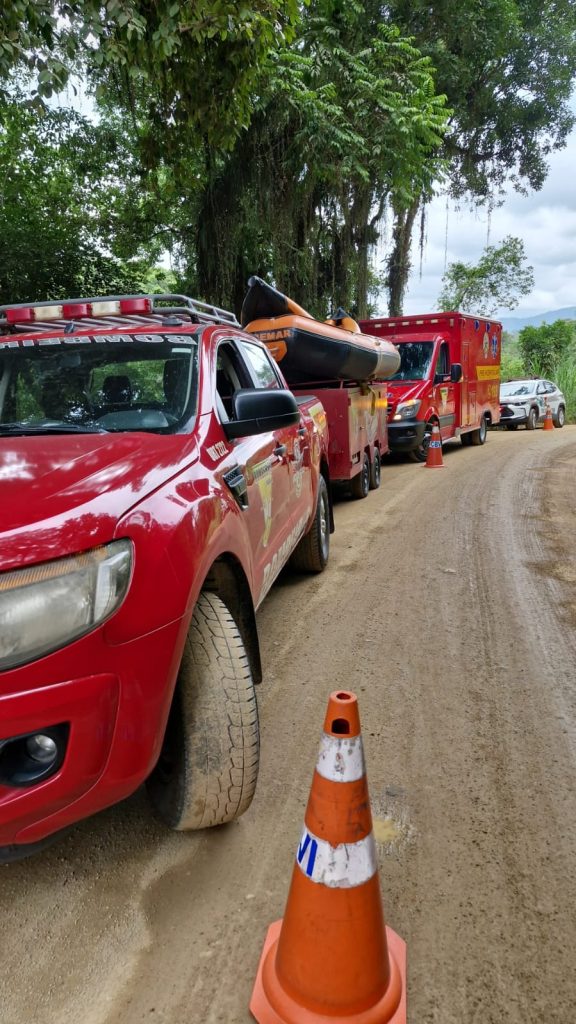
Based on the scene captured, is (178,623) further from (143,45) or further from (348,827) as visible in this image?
(143,45)

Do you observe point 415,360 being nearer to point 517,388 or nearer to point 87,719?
point 517,388

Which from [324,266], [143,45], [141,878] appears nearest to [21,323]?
[141,878]

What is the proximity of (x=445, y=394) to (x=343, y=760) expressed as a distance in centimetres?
1214

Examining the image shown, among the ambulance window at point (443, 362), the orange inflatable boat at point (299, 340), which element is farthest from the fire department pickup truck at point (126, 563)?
the ambulance window at point (443, 362)

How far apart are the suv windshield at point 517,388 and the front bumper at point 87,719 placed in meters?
19.7

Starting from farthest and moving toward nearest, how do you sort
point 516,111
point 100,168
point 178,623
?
point 516,111, point 100,168, point 178,623

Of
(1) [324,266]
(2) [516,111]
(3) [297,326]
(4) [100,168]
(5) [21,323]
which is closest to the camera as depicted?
(5) [21,323]

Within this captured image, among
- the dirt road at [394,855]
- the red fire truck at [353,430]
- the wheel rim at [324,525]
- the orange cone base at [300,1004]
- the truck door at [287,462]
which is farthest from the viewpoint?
the red fire truck at [353,430]

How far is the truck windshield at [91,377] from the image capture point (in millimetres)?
2945

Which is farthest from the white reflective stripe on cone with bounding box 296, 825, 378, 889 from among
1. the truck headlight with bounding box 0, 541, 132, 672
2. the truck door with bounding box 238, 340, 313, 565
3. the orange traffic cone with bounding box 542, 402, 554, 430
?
the orange traffic cone with bounding box 542, 402, 554, 430

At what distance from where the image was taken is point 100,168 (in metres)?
13.4

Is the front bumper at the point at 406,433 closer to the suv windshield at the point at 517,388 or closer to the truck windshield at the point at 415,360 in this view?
the truck windshield at the point at 415,360

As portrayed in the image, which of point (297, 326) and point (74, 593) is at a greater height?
point (297, 326)

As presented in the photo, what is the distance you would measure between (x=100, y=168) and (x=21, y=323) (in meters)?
12.0
